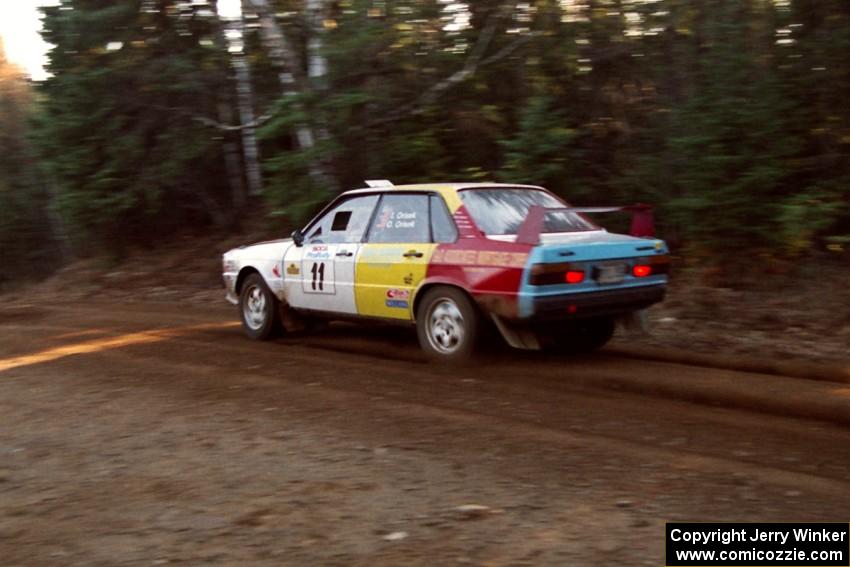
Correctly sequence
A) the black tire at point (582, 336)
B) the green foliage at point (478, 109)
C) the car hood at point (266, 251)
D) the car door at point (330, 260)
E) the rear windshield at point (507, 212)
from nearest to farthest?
the rear windshield at point (507, 212) < the black tire at point (582, 336) < the car door at point (330, 260) < the car hood at point (266, 251) < the green foliage at point (478, 109)

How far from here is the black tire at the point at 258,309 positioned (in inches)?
392

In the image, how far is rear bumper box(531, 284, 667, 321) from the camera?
7.39 metres

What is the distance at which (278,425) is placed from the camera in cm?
611

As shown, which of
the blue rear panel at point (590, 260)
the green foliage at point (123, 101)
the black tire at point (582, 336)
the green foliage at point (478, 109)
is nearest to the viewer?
the blue rear panel at point (590, 260)

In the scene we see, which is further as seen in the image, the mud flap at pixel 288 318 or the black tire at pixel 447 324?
the mud flap at pixel 288 318

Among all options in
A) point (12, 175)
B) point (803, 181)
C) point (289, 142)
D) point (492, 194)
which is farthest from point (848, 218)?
point (12, 175)

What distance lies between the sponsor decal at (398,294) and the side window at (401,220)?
0.48 metres

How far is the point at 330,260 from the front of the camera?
30.2 ft

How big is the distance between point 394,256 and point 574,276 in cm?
184

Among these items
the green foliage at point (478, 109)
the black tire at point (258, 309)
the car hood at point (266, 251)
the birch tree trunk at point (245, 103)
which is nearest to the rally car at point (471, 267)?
the car hood at point (266, 251)

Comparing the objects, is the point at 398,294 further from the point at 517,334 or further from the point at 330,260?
the point at 517,334

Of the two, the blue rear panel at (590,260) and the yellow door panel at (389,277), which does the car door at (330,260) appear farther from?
the blue rear panel at (590,260)

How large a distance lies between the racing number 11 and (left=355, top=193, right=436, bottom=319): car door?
1.81ft

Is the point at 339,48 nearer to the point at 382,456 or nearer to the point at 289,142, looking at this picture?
the point at 289,142
